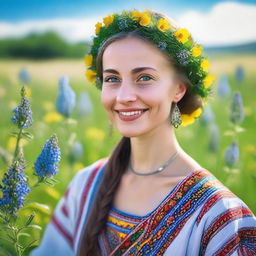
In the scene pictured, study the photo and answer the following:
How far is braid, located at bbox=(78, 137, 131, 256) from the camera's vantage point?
7.99 feet

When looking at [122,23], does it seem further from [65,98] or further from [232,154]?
[232,154]

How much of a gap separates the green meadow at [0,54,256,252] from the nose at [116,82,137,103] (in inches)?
22.4

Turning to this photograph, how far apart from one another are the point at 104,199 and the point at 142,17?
0.92m

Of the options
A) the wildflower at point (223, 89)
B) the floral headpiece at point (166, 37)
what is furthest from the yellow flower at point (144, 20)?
the wildflower at point (223, 89)

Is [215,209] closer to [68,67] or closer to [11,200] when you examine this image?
[11,200]

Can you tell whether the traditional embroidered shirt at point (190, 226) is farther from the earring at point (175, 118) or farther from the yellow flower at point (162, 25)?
the yellow flower at point (162, 25)

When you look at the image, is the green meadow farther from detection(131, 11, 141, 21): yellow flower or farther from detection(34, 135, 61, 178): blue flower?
detection(34, 135, 61, 178): blue flower

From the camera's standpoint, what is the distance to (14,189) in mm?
1798

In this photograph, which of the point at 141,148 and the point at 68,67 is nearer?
the point at 141,148

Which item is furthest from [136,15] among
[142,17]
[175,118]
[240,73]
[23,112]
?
[240,73]

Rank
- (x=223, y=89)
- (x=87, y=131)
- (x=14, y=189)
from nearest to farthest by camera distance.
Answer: (x=14, y=189), (x=223, y=89), (x=87, y=131)

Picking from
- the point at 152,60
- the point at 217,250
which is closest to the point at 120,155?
the point at 152,60

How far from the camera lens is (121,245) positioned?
2293 millimetres

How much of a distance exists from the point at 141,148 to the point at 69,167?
148 cm
